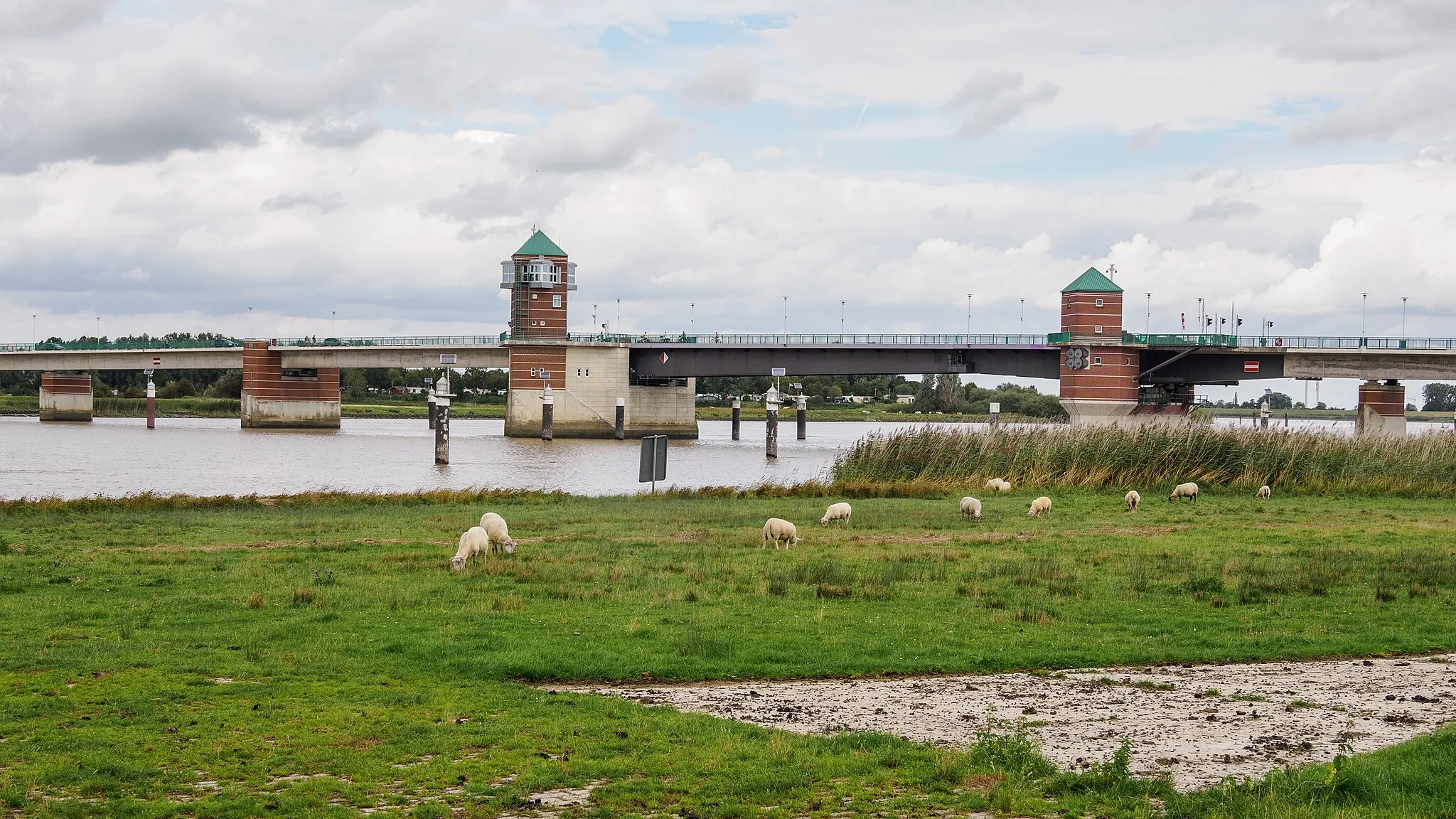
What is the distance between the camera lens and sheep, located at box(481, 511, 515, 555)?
24.4 m

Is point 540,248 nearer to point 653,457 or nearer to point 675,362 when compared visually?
point 675,362

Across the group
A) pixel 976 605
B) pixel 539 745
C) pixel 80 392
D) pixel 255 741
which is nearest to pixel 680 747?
pixel 539 745

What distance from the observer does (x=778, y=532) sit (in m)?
25.8

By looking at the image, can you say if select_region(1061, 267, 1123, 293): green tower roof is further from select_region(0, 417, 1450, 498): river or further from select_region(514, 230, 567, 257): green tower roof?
select_region(514, 230, 567, 257): green tower roof

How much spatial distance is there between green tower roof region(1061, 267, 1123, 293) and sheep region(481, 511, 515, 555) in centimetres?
8873

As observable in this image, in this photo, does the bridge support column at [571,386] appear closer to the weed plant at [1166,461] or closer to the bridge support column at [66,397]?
the bridge support column at [66,397]

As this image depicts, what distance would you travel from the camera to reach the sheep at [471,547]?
22312 mm

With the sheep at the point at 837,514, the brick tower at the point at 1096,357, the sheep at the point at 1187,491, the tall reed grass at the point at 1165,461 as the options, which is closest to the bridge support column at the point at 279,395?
the brick tower at the point at 1096,357

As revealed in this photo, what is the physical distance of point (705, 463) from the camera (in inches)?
3191

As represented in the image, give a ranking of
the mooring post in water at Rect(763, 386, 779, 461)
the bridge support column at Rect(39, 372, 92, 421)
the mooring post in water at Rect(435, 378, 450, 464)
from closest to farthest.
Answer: the mooring post in water at Rect(435, 378, 450, 464) < the mooring post in water at Rect(763, 386, 779, 461) < the bridge support column at Rect(39, 372, 92, 421)

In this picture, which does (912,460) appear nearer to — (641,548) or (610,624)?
(641,548)

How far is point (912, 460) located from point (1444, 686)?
33.0 metres

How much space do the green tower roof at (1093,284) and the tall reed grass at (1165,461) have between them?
2337 inches

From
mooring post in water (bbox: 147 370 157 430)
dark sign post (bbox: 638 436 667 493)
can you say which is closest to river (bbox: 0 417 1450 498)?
mooring post in water (bbox: 147 370 157 430)
